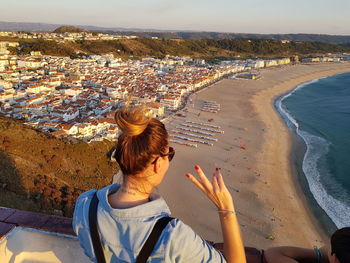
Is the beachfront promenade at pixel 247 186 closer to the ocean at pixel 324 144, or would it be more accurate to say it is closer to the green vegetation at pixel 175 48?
the ocean at pixel 324 144

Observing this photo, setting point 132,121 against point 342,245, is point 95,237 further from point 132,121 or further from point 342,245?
point 342,245

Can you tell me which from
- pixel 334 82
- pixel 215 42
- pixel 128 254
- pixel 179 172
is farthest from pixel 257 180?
pixel 215 42

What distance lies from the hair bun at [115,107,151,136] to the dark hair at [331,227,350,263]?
3.27ft

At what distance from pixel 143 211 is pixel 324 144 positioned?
21264 millimetres

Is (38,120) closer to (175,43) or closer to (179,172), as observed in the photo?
(179,172)

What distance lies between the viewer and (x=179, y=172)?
14.4 m

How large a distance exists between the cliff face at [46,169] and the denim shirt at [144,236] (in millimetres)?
7040

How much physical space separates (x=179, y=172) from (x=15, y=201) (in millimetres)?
8438

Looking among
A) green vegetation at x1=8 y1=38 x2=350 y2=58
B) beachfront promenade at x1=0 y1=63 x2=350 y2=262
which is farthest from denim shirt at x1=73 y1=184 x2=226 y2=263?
green vegetation at x1=8 y1=38 x2=350 y2=58

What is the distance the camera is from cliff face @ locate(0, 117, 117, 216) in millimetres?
8227

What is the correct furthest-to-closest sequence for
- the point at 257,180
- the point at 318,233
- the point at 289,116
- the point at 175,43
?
the point at 175,43
the point at 289,116
the point at 257,180
the point at 318,233

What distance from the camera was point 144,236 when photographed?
96 cm

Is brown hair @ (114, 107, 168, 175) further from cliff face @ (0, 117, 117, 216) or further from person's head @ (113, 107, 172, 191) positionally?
cliff face @ (0, 117, 117, 216)

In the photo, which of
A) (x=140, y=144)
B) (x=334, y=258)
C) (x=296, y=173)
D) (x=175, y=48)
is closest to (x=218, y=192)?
(x=140, y=144)
